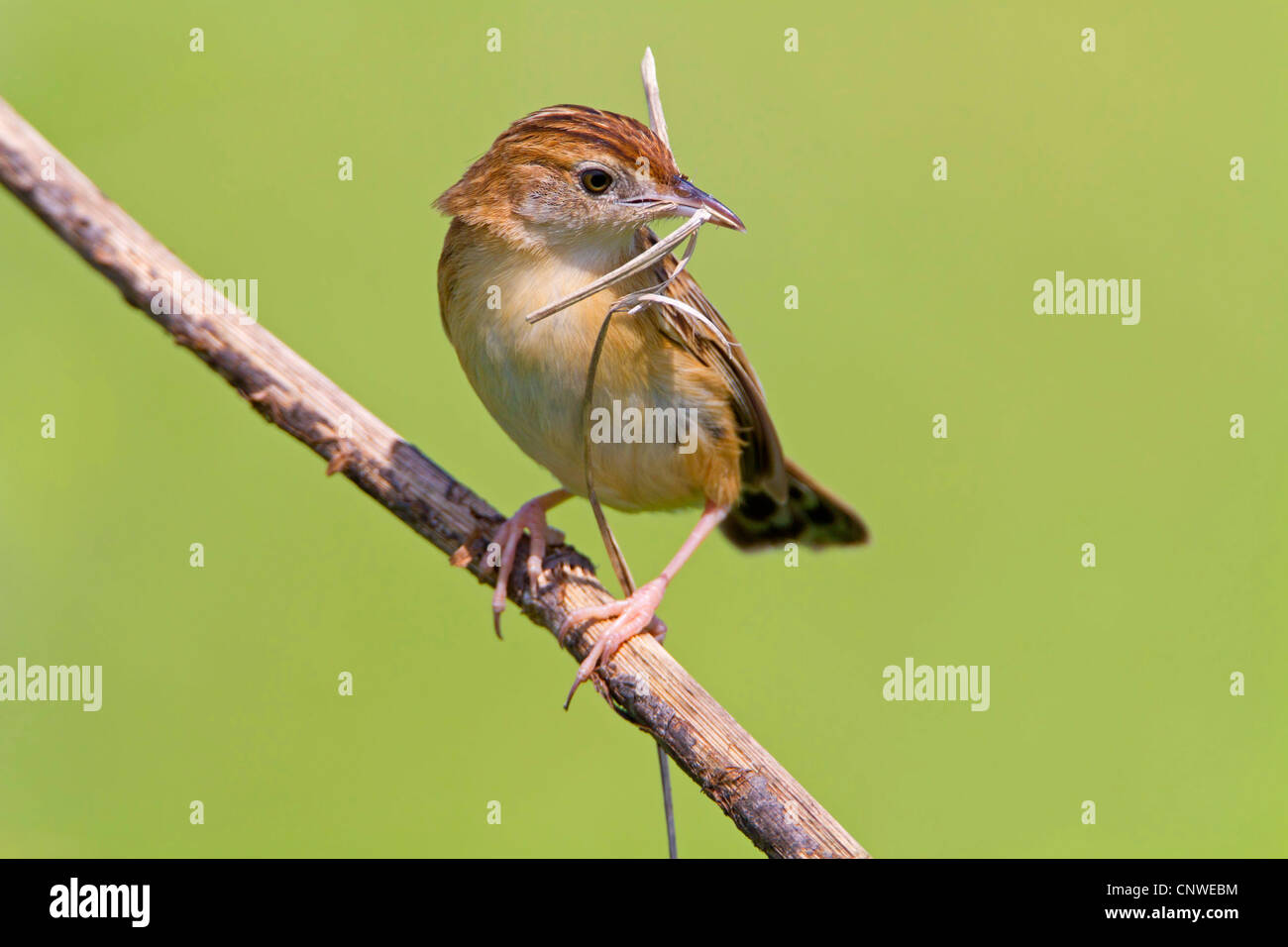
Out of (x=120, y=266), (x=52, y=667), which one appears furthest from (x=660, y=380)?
(x=52, y=667)

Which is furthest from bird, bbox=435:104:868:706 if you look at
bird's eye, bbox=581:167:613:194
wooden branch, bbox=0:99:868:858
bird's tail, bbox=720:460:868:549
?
bird's tail, bbox=720:460:868:549

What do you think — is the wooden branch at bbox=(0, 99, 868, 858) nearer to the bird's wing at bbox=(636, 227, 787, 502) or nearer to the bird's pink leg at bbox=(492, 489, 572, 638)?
the bird's pink leg at bbox=(492, 489, 572, 638)

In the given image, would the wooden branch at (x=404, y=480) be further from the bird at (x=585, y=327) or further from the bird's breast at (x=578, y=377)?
the bird's breast at (x=578, y=377)

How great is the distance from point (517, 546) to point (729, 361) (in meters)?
1.12

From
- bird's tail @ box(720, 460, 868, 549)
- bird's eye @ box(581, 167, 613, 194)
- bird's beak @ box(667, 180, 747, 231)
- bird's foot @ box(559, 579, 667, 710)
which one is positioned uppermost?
bird's eye @ box(581, 167, 613, 194)

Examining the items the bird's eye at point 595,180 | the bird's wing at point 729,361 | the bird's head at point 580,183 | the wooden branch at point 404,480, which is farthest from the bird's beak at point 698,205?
the wooden branch at point 404,480

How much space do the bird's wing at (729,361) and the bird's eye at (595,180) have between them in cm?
36

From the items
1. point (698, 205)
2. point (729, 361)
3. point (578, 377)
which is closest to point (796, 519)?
point (729, 361)

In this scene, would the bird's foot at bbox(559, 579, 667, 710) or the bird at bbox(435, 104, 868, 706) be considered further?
the bird at bbox(435, 104, 868, 706)

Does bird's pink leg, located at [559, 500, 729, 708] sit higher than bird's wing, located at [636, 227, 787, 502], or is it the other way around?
bird's wing, located at [636, 227, 787, 502]

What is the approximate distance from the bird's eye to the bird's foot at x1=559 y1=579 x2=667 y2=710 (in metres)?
1.45

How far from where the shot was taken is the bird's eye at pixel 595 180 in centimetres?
398

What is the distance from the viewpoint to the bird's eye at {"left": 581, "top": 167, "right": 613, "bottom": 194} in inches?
157

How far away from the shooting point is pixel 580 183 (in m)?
4.01
